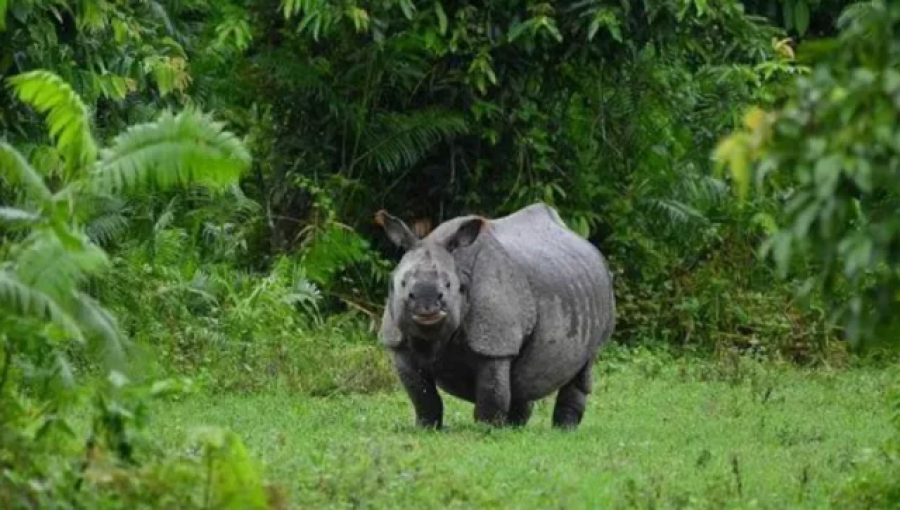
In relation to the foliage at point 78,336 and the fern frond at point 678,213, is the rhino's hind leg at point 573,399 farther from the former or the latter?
the foliage at point 78,336

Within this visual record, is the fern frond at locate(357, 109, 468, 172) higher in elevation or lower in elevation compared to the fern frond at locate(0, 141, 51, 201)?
lower

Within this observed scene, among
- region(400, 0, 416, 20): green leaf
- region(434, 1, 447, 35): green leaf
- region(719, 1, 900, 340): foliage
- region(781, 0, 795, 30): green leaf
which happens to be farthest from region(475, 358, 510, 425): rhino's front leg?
region(781, 0, 795, 30): green leaf

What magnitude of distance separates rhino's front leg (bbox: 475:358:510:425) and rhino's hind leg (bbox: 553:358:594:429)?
3.32 feet

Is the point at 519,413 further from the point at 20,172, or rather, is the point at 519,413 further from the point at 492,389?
the point at 20,172

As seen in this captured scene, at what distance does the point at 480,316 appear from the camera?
42.0 feet

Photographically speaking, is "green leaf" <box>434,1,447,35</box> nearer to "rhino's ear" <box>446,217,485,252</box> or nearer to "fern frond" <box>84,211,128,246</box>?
"fern frond" <box>84,211,128,246</box>

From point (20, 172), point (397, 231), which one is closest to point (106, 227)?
point (397, 231)

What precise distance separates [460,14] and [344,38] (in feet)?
3.73

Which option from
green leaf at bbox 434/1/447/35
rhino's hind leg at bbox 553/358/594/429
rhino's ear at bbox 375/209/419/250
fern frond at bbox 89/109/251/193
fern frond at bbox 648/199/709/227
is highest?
fern frond at bbox 89/109/251/193

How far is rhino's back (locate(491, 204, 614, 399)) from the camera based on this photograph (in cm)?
1320

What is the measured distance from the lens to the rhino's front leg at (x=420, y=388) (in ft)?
41.9

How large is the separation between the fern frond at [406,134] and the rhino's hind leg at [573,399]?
14.3 ft

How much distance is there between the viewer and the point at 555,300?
1323 centimetres

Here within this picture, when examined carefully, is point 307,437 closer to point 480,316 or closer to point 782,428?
point 480,316
